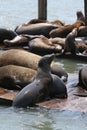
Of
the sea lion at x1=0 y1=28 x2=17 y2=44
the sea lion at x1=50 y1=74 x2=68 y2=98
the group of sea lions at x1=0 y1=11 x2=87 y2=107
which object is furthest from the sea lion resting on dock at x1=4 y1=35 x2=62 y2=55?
the sea lion at x1=50 y1=74 x2=68 y2=98

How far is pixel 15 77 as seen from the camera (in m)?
7.94

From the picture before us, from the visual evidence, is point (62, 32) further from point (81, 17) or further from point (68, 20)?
point (68, 20)

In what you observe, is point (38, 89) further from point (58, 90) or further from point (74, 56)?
point (74, 56)

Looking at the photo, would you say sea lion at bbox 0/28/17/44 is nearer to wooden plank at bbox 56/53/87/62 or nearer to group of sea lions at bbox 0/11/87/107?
group of sea lions at bbox 0/11/87/107

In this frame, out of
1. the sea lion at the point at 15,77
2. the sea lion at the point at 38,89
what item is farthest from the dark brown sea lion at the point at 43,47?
the sea lion at the point at 38,89

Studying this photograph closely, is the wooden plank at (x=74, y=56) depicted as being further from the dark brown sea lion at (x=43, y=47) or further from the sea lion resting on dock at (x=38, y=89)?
the sea lion resting on dock at (x=38, y=89)

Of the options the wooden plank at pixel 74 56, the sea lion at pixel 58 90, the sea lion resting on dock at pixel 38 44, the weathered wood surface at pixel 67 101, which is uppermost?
the sea lion at pixel 58 90

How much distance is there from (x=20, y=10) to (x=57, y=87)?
15578 millimetres

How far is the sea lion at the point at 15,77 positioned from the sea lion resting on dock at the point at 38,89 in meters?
0.39

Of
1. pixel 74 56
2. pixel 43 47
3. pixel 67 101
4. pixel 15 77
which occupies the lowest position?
pixel 74 56

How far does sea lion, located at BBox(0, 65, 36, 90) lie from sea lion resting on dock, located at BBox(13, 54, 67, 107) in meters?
0.39

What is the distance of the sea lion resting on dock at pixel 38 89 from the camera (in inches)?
281

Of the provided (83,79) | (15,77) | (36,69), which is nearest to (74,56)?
(36,69)

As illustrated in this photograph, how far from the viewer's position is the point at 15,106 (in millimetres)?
7113
